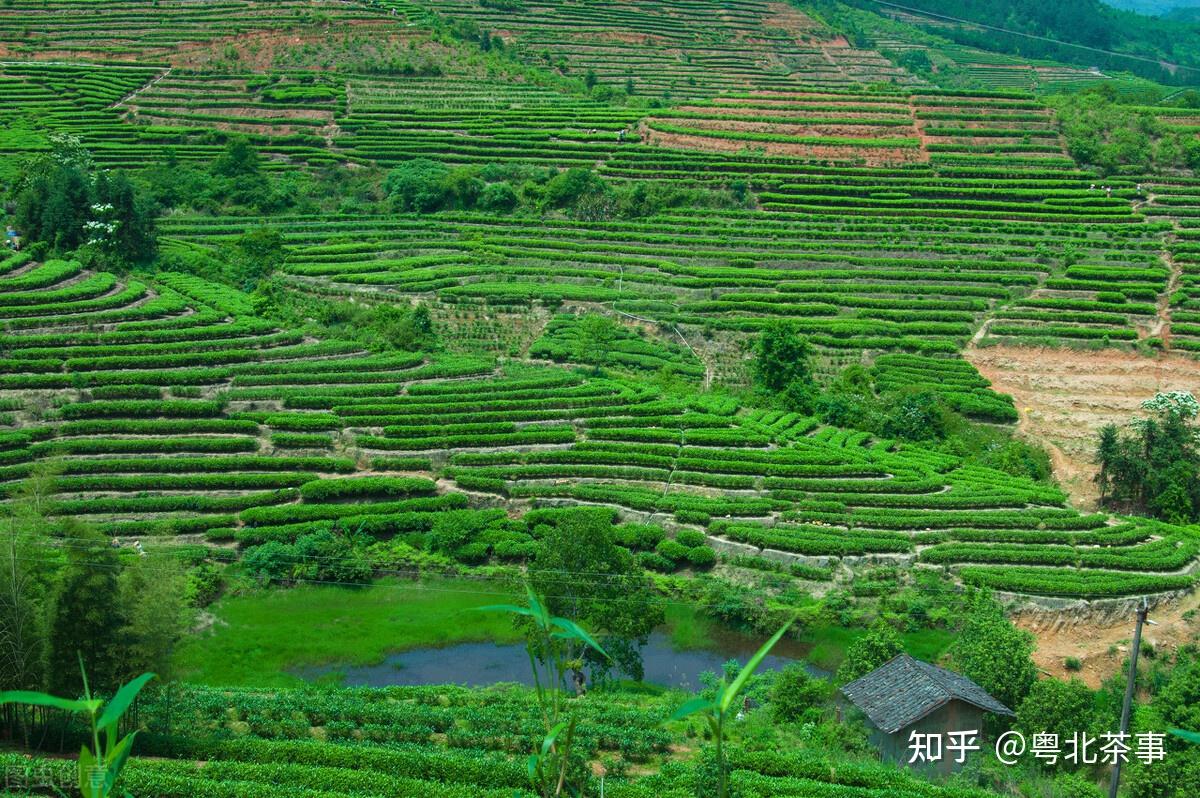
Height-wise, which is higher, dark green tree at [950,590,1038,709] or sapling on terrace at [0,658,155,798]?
sapling on terrace at [0,658,155,798]

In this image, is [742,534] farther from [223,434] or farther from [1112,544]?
[223,434]

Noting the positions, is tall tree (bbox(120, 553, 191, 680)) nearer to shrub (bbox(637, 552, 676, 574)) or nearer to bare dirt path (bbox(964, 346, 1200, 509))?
shrub (bbox(637, 552, 676, 574))

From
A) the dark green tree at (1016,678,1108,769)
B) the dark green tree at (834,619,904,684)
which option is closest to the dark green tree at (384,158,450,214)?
the dark green tree at (834,619,904,684)

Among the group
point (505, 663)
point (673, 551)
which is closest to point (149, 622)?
point (505, 663)

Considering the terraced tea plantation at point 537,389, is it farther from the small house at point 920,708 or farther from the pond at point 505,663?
the small house at point 920,708

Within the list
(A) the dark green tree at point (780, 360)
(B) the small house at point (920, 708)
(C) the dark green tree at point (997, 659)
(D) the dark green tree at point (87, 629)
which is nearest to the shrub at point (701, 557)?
(C) the dark green tree at point (997, 659)
